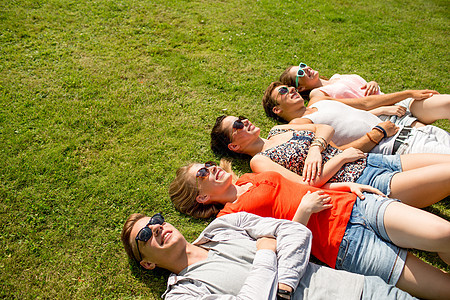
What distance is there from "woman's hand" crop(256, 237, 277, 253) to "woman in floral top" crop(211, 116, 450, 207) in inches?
44.8

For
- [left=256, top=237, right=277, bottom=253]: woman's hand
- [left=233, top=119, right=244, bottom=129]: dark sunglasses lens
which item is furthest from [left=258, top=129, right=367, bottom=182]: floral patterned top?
[left=256, top=237, right=277, bottom=253]: woman's hand

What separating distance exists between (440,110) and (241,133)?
3236 millimetres

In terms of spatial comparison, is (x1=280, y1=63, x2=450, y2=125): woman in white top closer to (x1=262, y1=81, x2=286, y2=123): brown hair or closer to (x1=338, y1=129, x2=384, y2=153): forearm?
(x1=262, y1=81, x2=286, y2=123): brown hair

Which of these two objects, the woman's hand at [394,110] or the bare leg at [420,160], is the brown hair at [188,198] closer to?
the bare leg at [420,160]

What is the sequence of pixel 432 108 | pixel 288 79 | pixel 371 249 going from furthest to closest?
pixel 288 79 < pixel 432 108 < pixel 371 249

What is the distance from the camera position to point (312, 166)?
419cm

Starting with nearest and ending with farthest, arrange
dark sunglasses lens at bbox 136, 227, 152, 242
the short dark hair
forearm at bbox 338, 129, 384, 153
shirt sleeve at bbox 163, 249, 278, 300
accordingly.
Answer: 1. shirt sleeve at bbox 163, 249, 278, 300
2. dark sunglasses lens at bbox 136, 227, 152, 242
3. forearm at bbox 338, 129, 384, 153
4. the short dark hair

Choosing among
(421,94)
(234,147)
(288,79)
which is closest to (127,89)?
(234,147)

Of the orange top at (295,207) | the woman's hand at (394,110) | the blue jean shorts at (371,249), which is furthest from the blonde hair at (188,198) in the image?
the woman's hand at (394,110)

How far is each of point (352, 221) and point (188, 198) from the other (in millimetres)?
2145

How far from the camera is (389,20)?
9.55 m

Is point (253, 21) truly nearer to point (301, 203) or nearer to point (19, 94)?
point (19, 94)

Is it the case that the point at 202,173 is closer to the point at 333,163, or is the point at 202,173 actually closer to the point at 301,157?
the point at 301,157

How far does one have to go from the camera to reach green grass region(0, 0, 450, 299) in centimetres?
426
